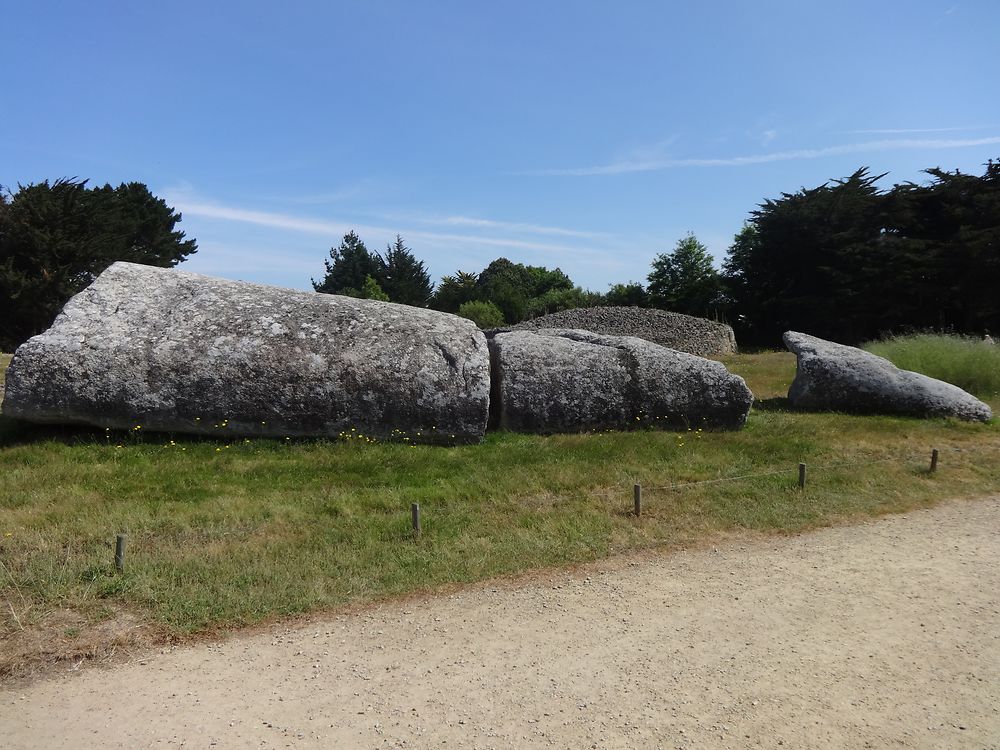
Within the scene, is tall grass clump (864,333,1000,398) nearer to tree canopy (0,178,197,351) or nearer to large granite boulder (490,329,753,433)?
large granite boulder (490,329,753,433)

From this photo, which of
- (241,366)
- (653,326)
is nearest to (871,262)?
(653,326)

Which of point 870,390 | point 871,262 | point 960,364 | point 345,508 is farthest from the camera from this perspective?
point 871,262

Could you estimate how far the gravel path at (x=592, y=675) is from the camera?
3.56 meters

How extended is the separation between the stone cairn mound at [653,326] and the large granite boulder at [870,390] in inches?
449

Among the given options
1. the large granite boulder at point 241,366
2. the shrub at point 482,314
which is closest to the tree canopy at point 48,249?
the shrub at point 482,314

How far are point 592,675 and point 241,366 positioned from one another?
20.0ft

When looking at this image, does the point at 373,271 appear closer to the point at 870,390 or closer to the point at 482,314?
the point at 482,314

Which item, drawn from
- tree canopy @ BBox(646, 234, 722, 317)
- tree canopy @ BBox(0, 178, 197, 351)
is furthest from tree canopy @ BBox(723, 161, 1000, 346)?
tree canopy @ BBox(0, 178, 197, 351)

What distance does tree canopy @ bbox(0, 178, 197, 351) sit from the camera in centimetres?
3142

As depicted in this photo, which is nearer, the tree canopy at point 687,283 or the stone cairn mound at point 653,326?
the stone cairn mound at point 653,326

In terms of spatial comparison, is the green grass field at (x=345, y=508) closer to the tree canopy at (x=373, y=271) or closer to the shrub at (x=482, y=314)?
the shrub at (x=482, y=314)

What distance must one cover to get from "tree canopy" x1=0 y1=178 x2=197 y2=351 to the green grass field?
26.9m

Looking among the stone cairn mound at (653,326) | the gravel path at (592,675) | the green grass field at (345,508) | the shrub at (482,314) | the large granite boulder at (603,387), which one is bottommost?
the gravel path at (592,675)

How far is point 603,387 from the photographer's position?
10133 millimetres
